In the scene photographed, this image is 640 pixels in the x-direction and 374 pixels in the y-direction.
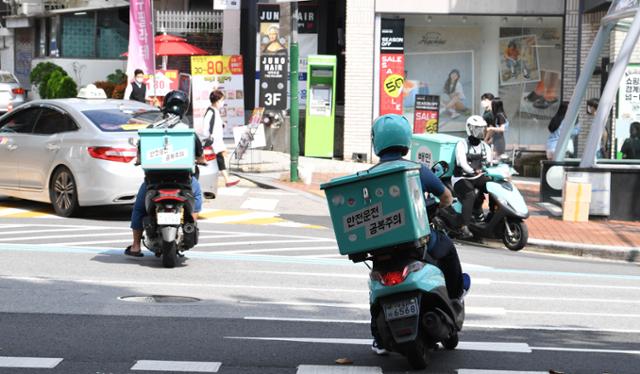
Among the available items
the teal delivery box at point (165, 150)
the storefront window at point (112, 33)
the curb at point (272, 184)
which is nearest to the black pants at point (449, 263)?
the teal delivery box at point (165, 150)

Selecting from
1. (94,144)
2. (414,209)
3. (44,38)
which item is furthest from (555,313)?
(44,38)

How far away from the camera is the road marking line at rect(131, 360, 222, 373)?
752 cm

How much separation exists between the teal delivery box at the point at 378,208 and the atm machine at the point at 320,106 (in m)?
18.5

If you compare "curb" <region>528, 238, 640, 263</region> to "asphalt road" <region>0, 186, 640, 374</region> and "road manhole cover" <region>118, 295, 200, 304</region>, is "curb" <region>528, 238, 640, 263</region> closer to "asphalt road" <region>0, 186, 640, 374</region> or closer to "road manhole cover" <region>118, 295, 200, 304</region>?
"asphalt road" <region>0, 186, 640, 374</region>

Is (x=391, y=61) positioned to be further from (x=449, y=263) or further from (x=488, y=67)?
(x=449, y=263)

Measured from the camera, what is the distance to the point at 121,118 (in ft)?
55.2

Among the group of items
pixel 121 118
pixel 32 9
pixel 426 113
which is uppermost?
pixel 32 9

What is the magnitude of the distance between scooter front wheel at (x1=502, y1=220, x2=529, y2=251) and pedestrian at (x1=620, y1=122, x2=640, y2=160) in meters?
5.01

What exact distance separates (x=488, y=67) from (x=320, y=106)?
150 inches

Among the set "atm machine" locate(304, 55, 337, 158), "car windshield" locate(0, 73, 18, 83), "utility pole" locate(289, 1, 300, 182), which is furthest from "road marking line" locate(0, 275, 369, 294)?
"car windshield" locate(0, 73, 18, 83)

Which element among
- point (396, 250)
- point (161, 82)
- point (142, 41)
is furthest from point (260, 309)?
point (161, 82)

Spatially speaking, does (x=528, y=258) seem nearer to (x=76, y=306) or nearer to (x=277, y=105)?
(x=76, y=306)

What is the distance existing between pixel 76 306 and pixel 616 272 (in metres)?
6.74

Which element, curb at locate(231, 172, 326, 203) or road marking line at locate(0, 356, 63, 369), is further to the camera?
curb at locate(231, 172, 326, 203)
